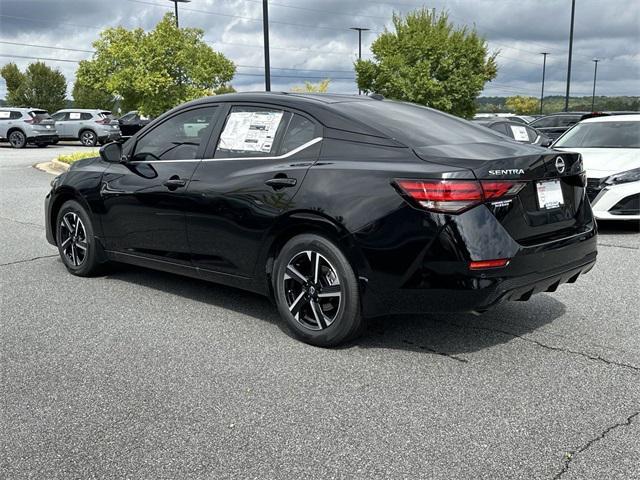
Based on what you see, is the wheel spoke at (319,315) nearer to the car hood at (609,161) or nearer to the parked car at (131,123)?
the car hood at (609,161)

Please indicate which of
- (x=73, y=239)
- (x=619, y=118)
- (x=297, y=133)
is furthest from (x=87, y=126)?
(x=297, y=133)

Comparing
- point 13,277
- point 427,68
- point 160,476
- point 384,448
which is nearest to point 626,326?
point 384,448

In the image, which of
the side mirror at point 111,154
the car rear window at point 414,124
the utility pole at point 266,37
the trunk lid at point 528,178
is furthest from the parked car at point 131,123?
the trunk lid at point 528,178

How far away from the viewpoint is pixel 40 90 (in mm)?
57188

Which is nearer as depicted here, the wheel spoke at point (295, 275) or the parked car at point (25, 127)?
the wheel spoke at point (295, 275)

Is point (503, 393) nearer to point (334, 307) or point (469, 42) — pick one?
point (334, 307)

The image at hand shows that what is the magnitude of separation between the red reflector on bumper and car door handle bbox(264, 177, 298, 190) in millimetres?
1249

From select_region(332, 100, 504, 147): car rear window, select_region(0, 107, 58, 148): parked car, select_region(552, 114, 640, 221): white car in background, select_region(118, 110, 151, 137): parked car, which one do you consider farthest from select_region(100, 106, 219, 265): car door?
select_region(0, 107, 58, 148): parked car

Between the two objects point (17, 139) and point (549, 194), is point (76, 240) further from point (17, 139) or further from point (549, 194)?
point (17, 139)

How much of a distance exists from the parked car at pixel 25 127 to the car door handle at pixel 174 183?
2603 centimetres

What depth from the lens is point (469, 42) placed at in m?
38.9

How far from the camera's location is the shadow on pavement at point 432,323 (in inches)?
168

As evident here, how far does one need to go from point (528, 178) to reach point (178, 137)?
2.71m

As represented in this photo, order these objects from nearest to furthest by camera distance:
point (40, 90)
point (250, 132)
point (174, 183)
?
point (250, 132) < point (174, 183) < point (40, 90)
